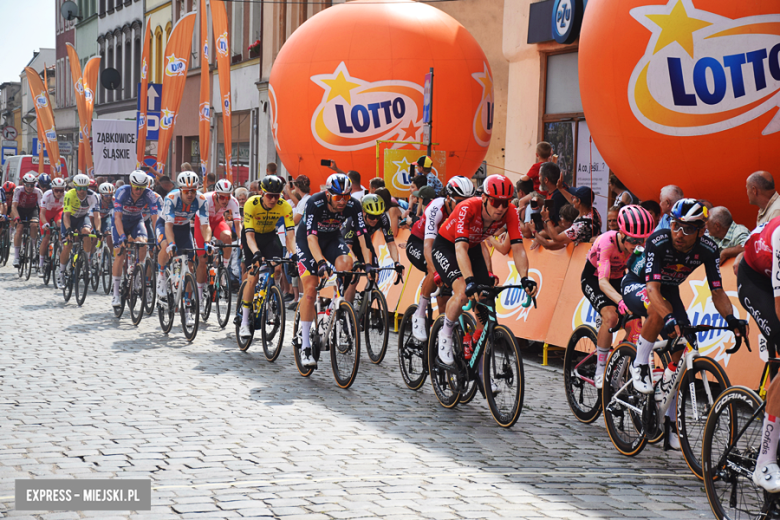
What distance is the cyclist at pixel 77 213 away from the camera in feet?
53.4

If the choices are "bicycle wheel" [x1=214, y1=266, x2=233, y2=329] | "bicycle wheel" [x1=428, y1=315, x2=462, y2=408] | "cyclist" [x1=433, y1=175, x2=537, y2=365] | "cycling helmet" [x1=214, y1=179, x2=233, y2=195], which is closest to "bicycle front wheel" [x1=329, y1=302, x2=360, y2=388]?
"bicycle wheel" [x1=428, y1=315, x2=462, y2=408]

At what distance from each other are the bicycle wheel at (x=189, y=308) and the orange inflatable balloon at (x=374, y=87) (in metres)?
5.61

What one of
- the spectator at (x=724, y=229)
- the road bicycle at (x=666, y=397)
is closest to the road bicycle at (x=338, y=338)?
the road bicycle at (x=666, y=397)

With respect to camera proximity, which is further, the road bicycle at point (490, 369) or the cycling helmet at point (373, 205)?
the cycling helmet at point (373, 205)

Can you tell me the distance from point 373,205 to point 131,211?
5.32 meters

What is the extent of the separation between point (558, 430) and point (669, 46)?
4.82 m

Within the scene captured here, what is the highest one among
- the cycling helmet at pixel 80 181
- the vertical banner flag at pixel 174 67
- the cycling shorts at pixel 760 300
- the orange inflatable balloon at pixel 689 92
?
the vertical banner flag at pixel 174 67

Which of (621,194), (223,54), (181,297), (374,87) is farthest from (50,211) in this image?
(621,194)

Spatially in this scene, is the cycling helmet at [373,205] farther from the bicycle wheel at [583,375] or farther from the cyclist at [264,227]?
the bicycle wheel at [583,375]

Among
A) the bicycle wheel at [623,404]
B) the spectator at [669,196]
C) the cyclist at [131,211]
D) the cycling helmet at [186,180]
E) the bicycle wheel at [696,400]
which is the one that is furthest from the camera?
the cyclist at [131,211]

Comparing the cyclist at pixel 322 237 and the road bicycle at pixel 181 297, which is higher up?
the cyclist at pixel 322 237

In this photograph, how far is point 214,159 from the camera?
3878cm

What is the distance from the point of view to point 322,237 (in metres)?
9.74

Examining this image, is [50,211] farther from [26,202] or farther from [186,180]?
[186,180]
